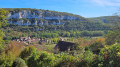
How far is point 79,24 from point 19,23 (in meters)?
35.5

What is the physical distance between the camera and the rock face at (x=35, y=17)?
6781cm

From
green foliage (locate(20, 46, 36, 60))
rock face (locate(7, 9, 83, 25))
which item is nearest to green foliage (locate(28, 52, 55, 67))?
green foliage (locate(20, 46, 36, 60))

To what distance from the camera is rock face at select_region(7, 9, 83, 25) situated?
67.8 meters

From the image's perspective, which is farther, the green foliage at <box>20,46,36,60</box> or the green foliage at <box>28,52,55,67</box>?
the green foliage at <box>20,46,36,60</box>

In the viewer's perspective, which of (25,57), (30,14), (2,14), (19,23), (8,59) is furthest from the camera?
(30,14)

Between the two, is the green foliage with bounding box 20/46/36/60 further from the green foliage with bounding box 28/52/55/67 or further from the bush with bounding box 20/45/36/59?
the green foliage with bounding box 28/52/55/67

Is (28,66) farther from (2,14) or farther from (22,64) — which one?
(2,14)

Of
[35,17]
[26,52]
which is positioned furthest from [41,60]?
[35,17]

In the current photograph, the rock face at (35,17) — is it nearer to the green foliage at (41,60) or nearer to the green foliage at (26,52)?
the green foliage at (26,52)

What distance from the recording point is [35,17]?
7838 centimetres

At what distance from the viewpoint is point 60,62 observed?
471 cm

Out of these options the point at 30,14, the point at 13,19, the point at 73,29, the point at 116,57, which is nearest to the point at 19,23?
the point at 13,19

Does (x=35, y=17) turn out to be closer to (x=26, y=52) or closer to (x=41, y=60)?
(x=26, y=52)

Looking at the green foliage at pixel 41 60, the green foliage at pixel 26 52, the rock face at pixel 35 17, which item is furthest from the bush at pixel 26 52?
the rock face at pixel 35 17
